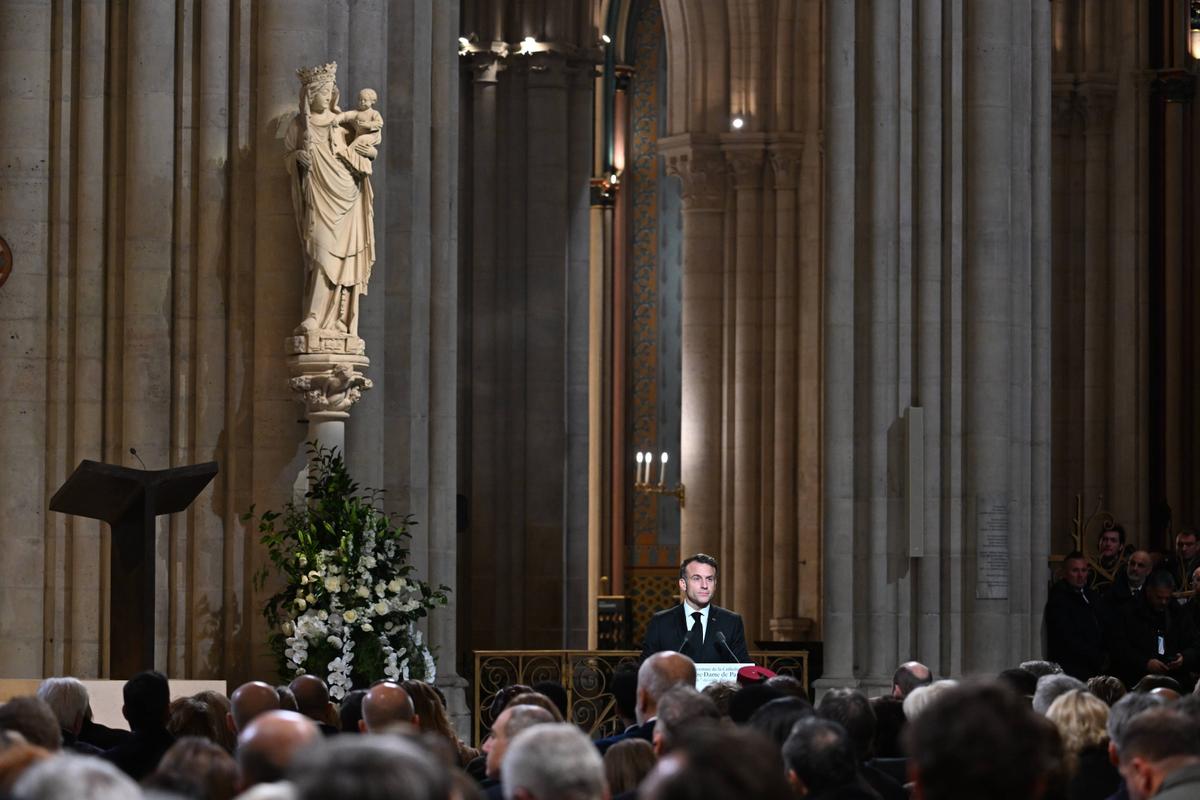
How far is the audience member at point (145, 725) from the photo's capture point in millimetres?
7016

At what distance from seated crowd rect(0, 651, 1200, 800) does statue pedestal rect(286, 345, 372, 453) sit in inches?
148

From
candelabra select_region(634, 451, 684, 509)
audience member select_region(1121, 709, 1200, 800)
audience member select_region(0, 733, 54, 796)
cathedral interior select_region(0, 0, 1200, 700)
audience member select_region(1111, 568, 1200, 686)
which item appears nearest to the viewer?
audience member select_region(0, 733, 54, 796)

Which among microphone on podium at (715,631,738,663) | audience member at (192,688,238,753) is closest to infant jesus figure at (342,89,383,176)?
microphone on podium at (715,631,738,663)

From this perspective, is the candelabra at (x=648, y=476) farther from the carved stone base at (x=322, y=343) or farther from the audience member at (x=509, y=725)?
the audience member at (x=509, y=725)

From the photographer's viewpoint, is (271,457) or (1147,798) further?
(271,457)

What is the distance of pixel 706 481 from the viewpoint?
24625mm

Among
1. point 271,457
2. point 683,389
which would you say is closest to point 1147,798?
point 271,457

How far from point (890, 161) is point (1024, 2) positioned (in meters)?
1.78

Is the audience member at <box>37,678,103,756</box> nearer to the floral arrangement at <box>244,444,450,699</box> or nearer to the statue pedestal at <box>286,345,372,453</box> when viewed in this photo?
the floral arrangement at <box>244,444,450,699</box>

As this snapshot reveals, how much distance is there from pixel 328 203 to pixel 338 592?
2.12 meters

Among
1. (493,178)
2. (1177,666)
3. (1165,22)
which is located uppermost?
(1165,22)

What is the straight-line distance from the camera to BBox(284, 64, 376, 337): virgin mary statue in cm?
1239

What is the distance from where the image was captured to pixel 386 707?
7031mm

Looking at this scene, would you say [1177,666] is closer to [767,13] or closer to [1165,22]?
[1165,22]
